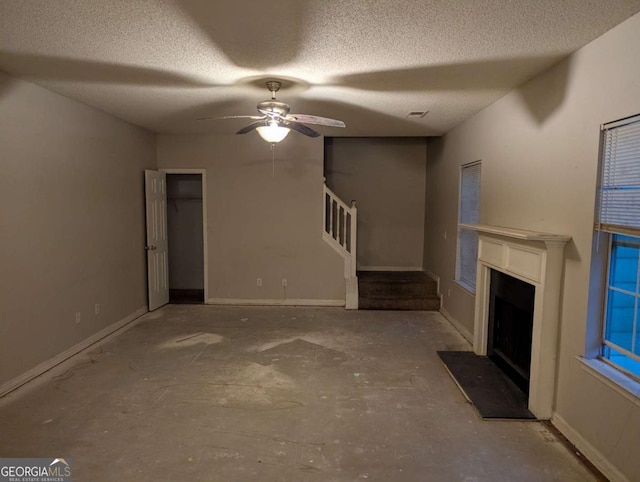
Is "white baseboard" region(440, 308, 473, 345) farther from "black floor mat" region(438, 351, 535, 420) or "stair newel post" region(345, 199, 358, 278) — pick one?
"stair newel post" region(345, 199, 358, 278)

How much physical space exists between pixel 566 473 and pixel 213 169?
537cm

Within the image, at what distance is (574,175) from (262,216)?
4.26 m

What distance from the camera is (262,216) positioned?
19.7 feet

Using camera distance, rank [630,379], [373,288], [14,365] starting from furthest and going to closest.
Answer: [373,288] → [14,365] → [630,379]

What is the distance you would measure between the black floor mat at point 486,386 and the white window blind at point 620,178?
4.83ft

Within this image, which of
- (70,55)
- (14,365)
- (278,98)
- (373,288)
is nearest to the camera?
(70,55)

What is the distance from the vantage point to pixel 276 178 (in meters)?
5.97

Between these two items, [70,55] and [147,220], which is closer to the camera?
[70,55]

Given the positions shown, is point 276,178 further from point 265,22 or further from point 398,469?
point 398,469

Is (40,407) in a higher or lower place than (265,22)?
lower

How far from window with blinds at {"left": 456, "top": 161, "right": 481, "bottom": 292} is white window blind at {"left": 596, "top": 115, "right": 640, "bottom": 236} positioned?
2.24 m

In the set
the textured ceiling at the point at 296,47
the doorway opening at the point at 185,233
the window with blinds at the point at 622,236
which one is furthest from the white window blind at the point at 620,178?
the doorway opening at the point at 185,233

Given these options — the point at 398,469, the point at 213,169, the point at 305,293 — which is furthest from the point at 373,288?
the point at 398,469

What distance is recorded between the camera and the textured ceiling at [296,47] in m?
2.11
